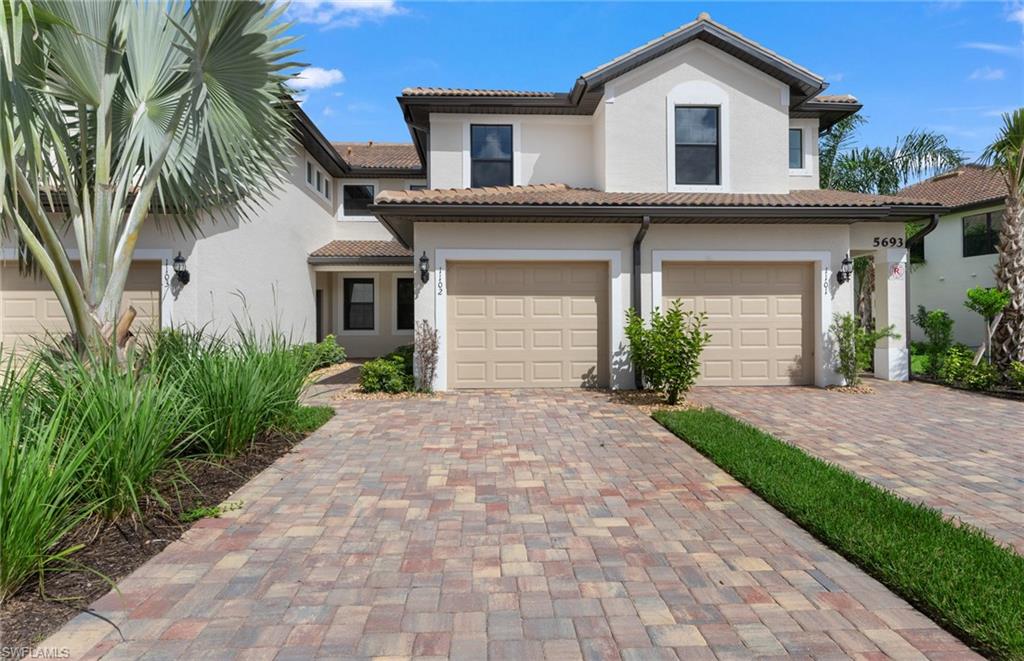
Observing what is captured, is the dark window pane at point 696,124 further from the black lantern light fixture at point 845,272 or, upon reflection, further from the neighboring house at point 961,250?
the neighboring house at point 961,250

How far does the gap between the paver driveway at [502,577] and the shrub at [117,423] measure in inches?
24.8

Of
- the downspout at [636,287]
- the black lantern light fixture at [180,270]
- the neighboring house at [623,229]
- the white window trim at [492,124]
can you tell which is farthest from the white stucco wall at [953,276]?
the black lantern light fixture at [180,270]

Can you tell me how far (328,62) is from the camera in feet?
20.2

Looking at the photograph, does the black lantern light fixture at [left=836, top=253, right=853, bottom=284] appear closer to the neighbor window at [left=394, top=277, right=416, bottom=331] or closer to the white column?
the white column

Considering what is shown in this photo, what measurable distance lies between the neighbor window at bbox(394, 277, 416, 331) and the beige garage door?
7234mm

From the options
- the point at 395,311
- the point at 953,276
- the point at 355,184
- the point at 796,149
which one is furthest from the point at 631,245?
the point at 953,276

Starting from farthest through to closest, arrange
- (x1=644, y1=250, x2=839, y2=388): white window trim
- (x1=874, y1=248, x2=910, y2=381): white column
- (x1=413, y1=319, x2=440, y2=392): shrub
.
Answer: (x1=874, y1=248, x2=910, y2=381): white column, (x1=644, y1=250, x2=839, y2=388): white window trim, (x1=413, y1=319, x2=440, y2=392): shrub

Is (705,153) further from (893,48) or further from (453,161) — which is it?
(453,161)

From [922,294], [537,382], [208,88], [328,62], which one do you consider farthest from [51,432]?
[922,294]

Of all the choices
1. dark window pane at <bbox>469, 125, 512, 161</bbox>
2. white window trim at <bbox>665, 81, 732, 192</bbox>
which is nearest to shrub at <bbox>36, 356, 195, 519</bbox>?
dark window pane at <bbox>469, 125, 512, 161</bbox>

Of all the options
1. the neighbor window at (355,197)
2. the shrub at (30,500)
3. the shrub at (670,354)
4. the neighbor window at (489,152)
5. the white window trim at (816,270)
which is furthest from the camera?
the neighbor window at (355,197)

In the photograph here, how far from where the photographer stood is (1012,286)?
10336mm

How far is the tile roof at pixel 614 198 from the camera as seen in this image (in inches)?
372
